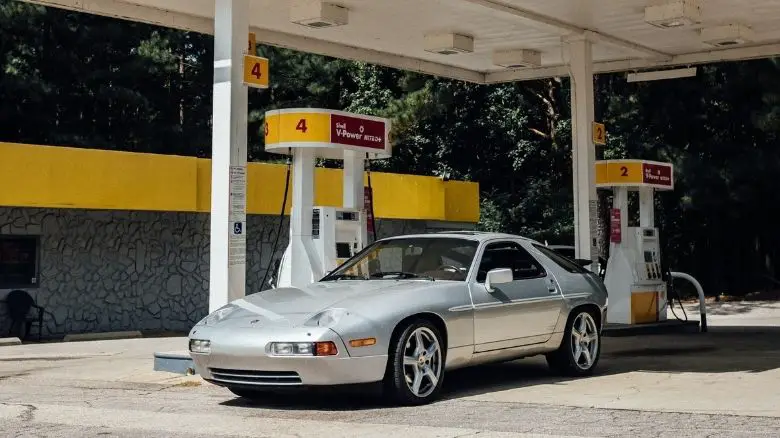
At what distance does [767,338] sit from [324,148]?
7.90 metres

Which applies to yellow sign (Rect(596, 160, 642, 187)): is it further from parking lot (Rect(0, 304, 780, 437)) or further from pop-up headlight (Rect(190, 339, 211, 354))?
pop-up headlight (Rect(190, 339, 211, 354))

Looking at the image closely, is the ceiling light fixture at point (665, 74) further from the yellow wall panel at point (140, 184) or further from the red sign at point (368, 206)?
the red sign at point (368, 206)

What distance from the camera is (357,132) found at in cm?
1330

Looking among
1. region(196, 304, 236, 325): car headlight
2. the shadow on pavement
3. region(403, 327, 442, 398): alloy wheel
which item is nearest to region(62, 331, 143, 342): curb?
the shadow on pavement

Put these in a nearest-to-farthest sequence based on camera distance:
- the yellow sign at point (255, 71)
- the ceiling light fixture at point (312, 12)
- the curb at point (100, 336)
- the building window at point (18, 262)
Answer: the yellow sign at point (255, 71) → the ceiling light fixture at point (312, 12) → the curb at point (100, 336) → the building window at point (18, 262)

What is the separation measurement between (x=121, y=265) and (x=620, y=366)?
13096mm

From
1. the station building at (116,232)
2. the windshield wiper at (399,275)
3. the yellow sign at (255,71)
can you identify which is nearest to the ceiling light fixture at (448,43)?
the station building at (116,232)

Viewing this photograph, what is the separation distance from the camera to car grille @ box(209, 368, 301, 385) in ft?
28.6

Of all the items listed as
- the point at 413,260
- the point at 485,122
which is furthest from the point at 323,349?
the point at 485,122

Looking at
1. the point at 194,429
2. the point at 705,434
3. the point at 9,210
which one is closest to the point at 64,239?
the point at 9,210

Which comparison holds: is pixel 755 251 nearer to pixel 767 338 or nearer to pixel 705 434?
pixel 767 338

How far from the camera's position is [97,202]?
68.1ft

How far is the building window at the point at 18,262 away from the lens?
830 inches

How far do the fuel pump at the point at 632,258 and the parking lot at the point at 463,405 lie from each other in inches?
165
